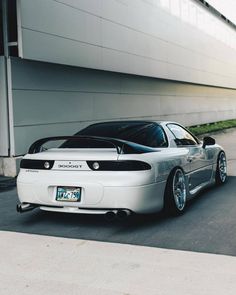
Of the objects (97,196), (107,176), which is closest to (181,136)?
(107,176)

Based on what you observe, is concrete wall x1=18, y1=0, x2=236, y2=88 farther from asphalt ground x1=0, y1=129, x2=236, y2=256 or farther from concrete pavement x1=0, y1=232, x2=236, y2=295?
concrete pavement x1=0, y1=232, x2=236, y2=295

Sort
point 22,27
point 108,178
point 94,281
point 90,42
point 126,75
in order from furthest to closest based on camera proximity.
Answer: point 126,75 → point 90,42 → point 22,27 → point 108,178 → point 94,281

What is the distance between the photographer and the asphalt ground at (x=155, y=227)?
485 centimetres

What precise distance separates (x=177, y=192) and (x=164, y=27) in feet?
49.8

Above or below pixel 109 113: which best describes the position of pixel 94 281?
below

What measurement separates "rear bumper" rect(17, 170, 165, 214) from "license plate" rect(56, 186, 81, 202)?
4 centimetres

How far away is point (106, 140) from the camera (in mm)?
5410

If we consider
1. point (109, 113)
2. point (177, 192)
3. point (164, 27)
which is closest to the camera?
point (177, 192)

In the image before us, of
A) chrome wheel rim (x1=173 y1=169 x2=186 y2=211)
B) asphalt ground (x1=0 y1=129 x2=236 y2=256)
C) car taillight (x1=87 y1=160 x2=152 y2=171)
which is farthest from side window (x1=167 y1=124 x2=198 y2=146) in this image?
car taillight (x1=87 y1=160 x2=152 y2=171)

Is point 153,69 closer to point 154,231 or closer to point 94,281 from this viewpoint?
point 154,231

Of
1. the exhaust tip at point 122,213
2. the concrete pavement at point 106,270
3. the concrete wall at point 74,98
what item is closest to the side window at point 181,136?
the exhaust tip at point 122,213

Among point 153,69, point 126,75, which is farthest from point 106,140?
point 153,69

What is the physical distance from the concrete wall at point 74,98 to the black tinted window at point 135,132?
156 inches

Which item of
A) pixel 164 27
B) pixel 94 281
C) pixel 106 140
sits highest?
pixel 164 27
